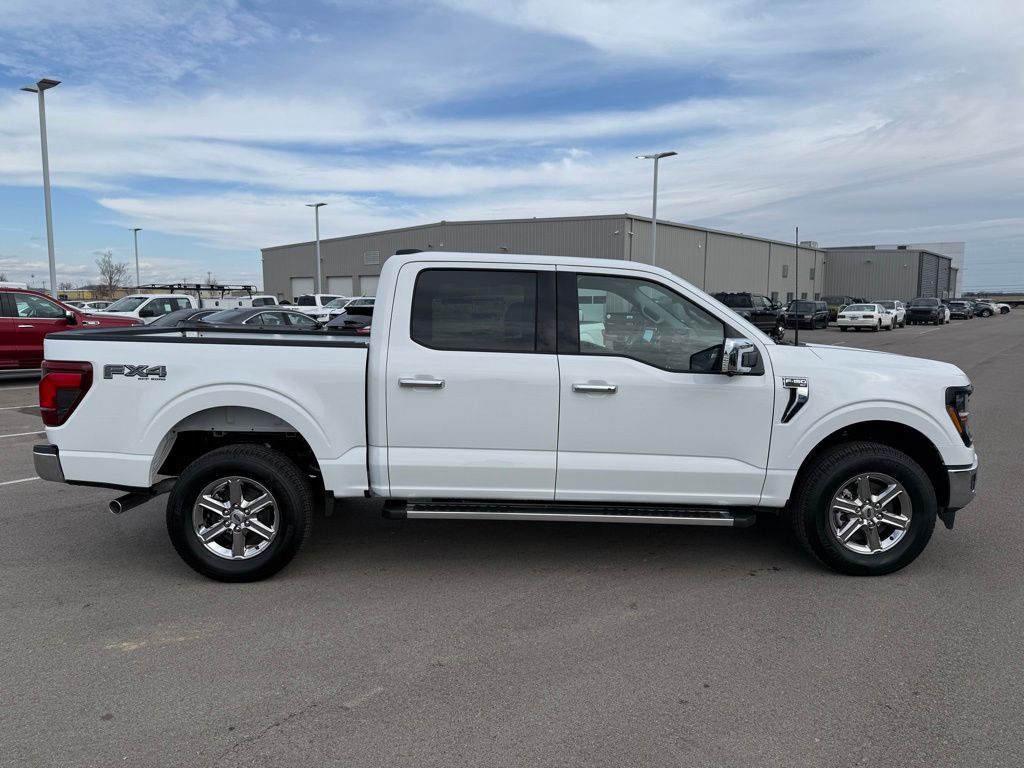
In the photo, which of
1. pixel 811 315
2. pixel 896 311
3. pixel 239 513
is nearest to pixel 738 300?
pixel 811 315

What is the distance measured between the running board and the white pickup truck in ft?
0.06

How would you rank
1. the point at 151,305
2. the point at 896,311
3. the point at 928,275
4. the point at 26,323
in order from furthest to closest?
the point at 928,275 < the point at 896,311 < the point at 151,305 < the point at 26,323

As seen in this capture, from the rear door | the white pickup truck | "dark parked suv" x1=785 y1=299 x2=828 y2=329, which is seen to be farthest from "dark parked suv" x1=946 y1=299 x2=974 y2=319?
the white pickup truck

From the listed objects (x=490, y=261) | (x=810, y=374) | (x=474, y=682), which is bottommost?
(x=474, y=682)

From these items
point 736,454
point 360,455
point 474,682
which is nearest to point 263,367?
point 360,455

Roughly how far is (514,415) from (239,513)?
5.77 feet

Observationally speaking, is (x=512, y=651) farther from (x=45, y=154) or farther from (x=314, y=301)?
(x=314, y=301)

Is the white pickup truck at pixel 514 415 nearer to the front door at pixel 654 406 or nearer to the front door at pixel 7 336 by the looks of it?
the front door at pixel 654 406

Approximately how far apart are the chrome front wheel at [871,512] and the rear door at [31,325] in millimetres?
14241

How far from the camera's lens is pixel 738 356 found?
4375mm

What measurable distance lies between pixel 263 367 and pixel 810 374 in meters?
3.24

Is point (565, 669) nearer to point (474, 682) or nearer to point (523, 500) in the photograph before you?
point (474, 682)

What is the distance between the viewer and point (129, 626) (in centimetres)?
411

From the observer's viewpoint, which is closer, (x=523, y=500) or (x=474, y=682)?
(x=474, y=682)
